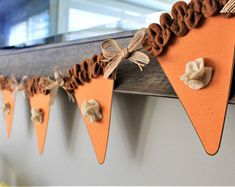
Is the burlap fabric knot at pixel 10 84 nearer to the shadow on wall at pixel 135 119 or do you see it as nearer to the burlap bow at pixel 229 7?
the shadow on wall at pixel 135 119

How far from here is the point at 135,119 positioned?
0.45 meters

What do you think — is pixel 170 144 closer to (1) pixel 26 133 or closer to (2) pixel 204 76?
(2) pixel 204 76

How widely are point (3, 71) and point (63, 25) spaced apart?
29cm

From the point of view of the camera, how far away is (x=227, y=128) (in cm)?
34

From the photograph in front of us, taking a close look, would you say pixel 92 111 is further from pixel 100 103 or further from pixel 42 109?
pixel 42 109

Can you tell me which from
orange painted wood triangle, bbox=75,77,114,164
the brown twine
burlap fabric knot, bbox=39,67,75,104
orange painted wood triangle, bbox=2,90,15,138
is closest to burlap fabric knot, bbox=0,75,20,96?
orange painted wood triangle, bbox=2,90,15,138

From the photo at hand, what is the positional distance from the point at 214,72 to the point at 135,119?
0.19m

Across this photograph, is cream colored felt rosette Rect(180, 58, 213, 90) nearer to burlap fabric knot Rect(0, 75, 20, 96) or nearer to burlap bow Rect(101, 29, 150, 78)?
burlap bow Rect(101, 29, 150, 78)

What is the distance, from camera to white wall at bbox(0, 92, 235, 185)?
1.20 feet

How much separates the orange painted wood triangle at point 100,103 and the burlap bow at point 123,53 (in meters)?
0.03

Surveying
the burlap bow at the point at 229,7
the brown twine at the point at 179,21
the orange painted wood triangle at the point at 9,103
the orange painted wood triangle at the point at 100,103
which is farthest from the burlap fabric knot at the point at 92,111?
the orange painted wood triangle at the point at 9,103

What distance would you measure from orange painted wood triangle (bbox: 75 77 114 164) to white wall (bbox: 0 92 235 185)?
0.15 feet

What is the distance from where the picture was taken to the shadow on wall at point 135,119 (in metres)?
0.43

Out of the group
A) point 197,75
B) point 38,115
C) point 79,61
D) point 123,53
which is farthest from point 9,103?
point 197,75
